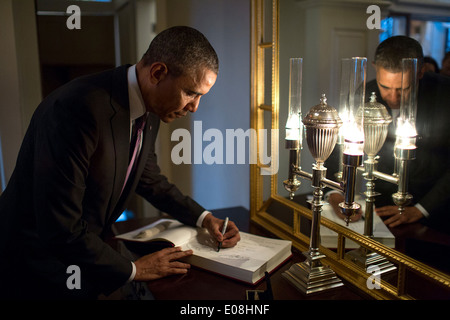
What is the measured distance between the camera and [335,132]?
1.09 m

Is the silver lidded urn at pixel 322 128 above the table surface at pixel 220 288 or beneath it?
above

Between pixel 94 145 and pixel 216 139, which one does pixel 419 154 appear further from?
pixel 216 139

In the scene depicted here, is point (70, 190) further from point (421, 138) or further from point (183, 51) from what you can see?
point (421, 138)

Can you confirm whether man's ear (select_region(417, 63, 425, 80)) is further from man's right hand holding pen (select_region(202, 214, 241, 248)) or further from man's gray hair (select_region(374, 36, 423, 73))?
man's right hand holding pen (select_region(202, 214, 241, 248))

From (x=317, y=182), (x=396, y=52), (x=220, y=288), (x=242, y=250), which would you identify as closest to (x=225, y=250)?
(x=242, y=250)

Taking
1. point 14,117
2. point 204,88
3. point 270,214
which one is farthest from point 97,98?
point 14,117

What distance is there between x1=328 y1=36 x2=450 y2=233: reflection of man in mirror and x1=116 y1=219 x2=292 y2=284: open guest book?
14.1 inches

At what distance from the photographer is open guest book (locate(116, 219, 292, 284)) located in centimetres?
119

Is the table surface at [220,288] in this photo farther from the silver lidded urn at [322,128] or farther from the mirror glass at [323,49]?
the silver lidded urn at [322,128]

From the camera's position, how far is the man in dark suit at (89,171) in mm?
1090

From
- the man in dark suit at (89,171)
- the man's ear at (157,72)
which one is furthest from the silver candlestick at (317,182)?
the man's ear at (157,72)

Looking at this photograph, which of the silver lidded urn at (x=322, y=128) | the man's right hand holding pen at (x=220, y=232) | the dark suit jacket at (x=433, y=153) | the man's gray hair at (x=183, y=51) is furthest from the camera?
the man's right hand holding pen at (x=220, y=232)

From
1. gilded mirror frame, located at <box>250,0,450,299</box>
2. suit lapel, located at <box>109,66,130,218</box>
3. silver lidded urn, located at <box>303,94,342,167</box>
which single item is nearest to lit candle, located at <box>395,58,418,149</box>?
silver lidded urn, located at <box>303,94,342,167</box>
